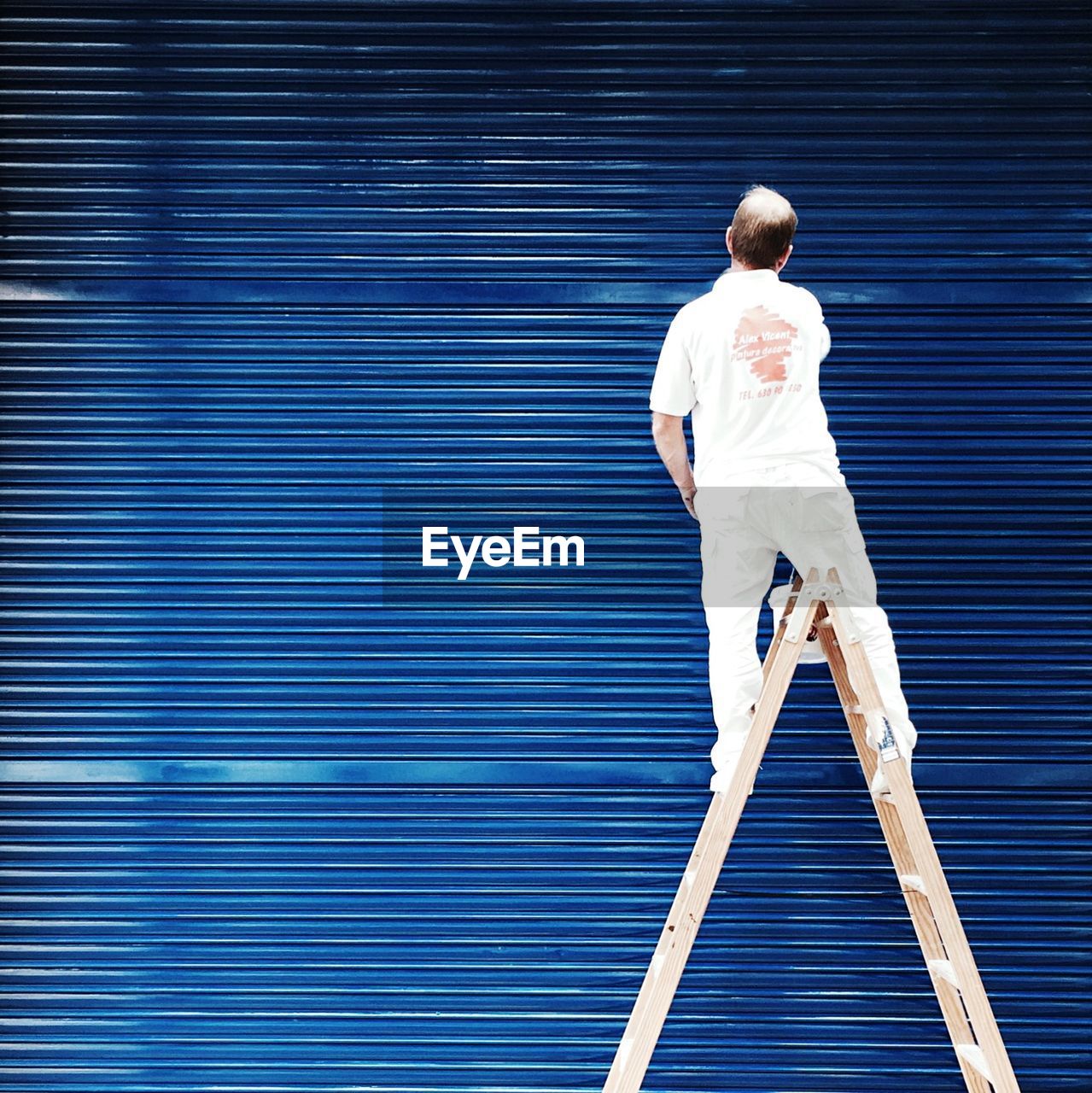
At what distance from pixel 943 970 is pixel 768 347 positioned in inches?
67.0

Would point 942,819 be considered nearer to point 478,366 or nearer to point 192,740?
point 478,366

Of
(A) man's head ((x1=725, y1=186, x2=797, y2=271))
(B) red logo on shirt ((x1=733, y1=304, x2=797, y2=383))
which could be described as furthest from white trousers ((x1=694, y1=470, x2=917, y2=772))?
(A) man's head ((x1=725, y1=186, x2=797, y2=271))

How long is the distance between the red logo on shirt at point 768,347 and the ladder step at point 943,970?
1582mm

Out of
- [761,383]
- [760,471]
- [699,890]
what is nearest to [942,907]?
[699,890]

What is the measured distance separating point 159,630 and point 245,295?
1180 mm

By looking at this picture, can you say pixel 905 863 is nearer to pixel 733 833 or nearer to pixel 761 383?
pixel 733 833

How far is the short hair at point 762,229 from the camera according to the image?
2.53 m

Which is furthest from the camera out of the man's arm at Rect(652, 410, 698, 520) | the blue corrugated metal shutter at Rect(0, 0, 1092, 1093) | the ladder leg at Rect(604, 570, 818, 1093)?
the blue corrugated metal shutter at Rect(0, 0, 1092, 1093)

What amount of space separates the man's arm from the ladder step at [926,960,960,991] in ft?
4.68

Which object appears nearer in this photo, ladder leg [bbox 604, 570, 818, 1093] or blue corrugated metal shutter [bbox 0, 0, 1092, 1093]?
ladder leg [bbox 604, 570, 818, 1093]

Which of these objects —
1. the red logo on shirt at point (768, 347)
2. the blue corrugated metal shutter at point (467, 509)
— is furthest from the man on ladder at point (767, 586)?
the blue corrugated metal shutter at point (467, 509)

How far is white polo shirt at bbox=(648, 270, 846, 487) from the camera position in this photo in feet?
8.21

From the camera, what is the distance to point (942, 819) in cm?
322

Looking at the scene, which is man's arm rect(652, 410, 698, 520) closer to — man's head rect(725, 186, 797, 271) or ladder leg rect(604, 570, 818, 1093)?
man's head rect(725, 186, 797, 271)
